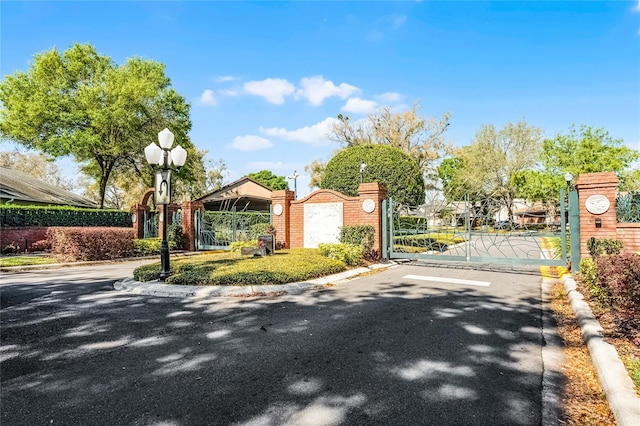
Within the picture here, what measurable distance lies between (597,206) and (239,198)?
24.4 meters

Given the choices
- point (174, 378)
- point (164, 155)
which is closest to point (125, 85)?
point (164, 155)

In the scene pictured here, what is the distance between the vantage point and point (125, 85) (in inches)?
832

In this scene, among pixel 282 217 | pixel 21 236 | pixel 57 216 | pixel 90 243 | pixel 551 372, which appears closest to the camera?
pixel 551 372

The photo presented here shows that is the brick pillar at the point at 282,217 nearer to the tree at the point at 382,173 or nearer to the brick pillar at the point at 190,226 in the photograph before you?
the brick pillar at the point at 190,226

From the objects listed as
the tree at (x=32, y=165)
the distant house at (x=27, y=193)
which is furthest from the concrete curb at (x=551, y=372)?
the tree at (x=32, y=165)

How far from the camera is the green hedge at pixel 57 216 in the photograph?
15.7 m

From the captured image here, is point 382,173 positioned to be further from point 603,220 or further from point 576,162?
point 576,162

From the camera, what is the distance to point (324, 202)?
41.0ft

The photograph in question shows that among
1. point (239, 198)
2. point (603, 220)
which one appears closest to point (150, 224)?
point (239, 198)

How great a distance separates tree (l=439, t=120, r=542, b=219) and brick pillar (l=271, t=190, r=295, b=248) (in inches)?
954

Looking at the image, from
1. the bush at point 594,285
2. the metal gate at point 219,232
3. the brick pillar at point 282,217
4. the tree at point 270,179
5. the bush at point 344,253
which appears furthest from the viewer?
the tree at point 270,179

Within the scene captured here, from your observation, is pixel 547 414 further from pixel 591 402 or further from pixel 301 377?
pixel 301 377

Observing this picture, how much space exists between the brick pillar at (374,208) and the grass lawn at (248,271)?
2.28 m

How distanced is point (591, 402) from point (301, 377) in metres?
2.28
